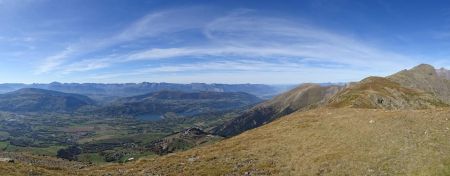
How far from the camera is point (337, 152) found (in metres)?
41.6

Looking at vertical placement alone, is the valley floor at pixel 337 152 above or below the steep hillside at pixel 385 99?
below

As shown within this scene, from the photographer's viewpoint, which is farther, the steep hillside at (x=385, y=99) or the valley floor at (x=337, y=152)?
the steep hillside at (x=385, y=99)

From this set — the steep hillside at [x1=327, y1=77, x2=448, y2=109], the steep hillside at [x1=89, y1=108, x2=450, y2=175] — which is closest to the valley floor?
the steep hillside at [x1=89, y1=108, x2=450, y2=175]

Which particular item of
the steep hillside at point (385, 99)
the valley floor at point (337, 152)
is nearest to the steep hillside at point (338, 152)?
the valley floor at point (337, 152)

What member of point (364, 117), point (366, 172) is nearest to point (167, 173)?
point (366, 172)

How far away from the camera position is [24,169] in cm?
3809

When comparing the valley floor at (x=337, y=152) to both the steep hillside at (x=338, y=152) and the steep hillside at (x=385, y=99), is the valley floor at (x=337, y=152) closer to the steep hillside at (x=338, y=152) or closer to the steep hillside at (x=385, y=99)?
the steep hillside at (x=338, y=152)

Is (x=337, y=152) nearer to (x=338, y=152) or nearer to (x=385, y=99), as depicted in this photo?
(x=338, y=152)

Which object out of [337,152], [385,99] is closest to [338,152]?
[337,152]

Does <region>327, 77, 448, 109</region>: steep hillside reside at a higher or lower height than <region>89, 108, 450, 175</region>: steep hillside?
higher

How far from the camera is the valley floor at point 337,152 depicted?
119 feet

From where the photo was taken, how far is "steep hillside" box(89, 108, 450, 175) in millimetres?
36156

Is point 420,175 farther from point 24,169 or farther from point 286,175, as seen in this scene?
point 24,169

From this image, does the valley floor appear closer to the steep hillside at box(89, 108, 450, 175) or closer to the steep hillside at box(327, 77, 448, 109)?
the steep hillside at box(89, 108, 450, 175)
